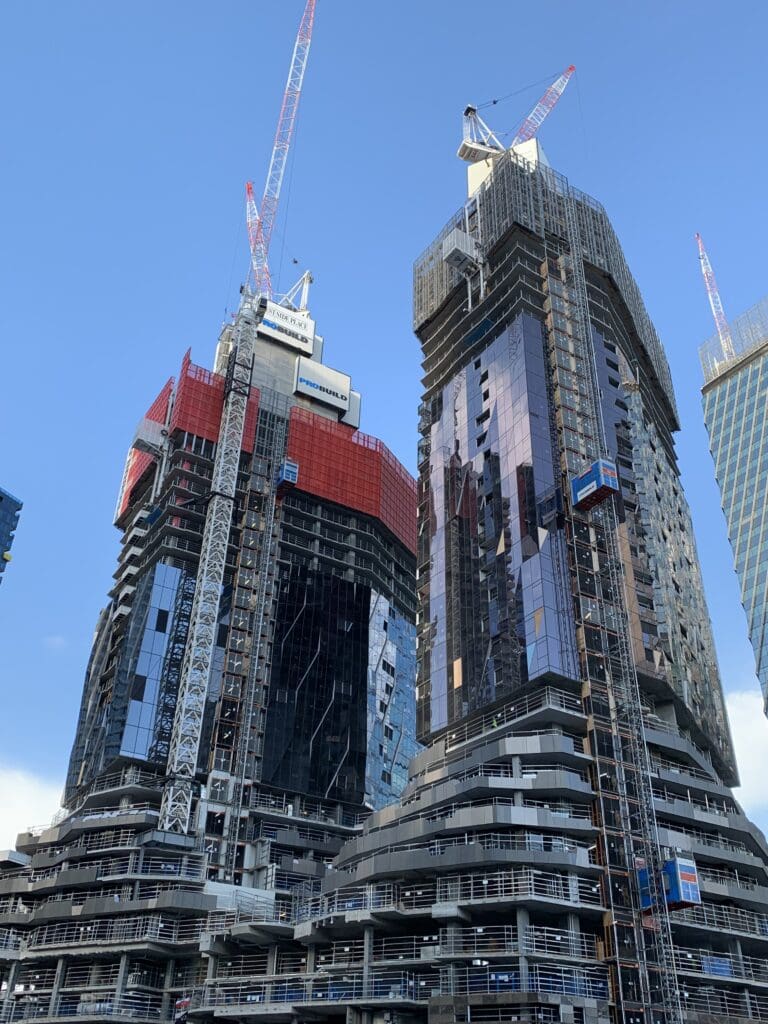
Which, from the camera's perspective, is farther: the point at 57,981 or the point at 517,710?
the point at 57,981

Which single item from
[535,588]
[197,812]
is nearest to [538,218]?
[535,588]

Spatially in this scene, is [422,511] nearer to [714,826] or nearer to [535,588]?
[535,588]

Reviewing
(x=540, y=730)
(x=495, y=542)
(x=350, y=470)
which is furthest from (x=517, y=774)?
(x=350, y=470)

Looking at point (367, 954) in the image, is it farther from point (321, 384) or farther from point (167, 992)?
point (321, 384)

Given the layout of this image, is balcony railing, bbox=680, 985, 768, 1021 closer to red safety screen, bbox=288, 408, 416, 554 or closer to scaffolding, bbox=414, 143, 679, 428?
scaffolding, bbox=414, 143, 679, 428

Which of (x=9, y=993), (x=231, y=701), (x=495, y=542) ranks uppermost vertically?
(x=495, y=542)

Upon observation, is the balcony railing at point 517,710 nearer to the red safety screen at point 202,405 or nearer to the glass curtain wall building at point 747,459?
the red safety screen at point 202,405

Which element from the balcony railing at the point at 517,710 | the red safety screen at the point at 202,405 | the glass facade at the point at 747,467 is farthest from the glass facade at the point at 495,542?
the glass facade at the point at 747,467

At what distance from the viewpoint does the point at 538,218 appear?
117062 millimetres

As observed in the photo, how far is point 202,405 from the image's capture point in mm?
138125

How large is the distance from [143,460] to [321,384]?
3219 cm

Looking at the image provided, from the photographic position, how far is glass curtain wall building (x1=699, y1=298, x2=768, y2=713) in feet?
563

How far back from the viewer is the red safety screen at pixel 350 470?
142 meters

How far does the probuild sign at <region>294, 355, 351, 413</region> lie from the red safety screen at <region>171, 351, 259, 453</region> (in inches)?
527
